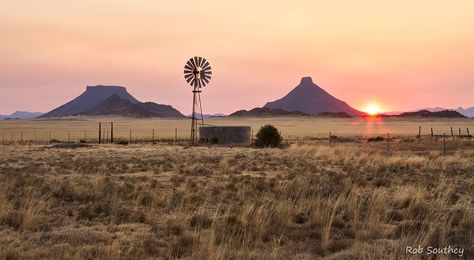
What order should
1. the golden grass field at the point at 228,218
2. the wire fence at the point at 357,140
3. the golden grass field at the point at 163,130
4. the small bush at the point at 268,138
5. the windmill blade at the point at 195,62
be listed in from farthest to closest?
the golden grass field at the point at 163,130
the windmill blade at the point at 195,62
the small bush at the point at 268,138
the wire fence at the point at 357,140
the golden grass field at the point at 228,218

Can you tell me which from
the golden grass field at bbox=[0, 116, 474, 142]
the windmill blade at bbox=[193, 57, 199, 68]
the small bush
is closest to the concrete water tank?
the small bush

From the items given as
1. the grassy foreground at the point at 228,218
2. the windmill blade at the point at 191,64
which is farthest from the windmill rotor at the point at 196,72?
the grassy foreground at the point at 228,218

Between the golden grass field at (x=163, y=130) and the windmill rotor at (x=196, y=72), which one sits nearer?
the windmill rotor at (x=196, y=72)

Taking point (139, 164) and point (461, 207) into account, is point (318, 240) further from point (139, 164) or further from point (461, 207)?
point (139, 164)

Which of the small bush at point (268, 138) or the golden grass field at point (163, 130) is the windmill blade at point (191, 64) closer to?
the small bush at point (268, 138)

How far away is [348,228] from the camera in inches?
361

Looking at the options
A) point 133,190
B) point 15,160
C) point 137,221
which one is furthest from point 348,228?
point 15,160

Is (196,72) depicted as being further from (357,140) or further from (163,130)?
(163,130)

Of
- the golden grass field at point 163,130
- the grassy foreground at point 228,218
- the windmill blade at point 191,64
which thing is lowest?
the golden grass field at point 163,130

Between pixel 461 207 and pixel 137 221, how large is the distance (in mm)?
6982

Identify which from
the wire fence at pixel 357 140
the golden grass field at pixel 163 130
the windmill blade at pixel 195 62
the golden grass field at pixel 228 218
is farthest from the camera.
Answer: the golden grass field at pixel 163 130

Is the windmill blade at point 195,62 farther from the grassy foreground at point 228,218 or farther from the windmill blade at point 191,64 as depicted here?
the grassy foreground at point 228,218

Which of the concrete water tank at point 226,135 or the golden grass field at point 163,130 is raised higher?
the concrete water tank at point 226,135

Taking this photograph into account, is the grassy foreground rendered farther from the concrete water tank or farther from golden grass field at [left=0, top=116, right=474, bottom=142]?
golden grass field at [left=0, top=116, right=474, bottom=142]
